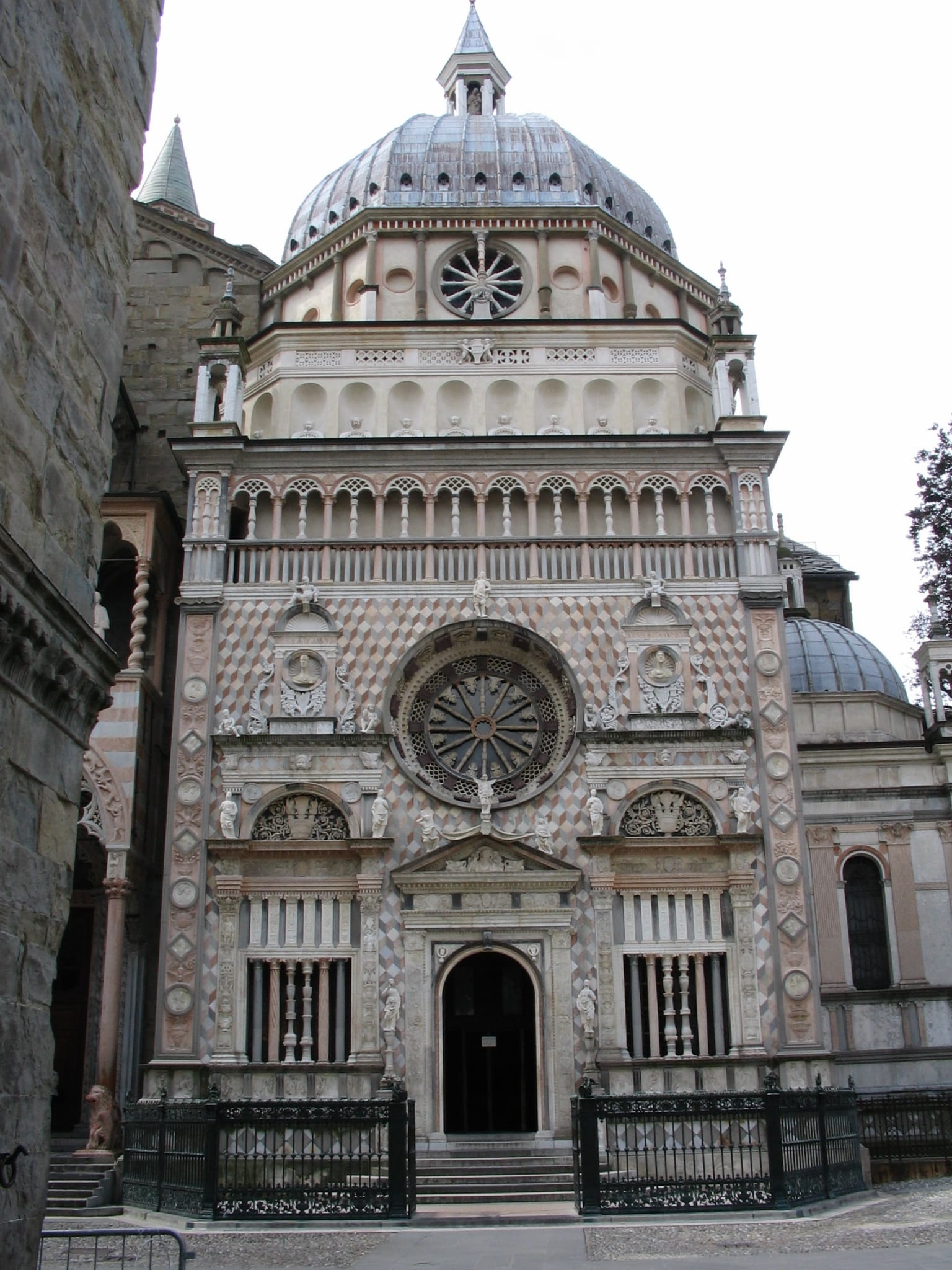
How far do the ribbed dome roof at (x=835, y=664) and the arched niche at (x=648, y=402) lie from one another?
27.8 ft

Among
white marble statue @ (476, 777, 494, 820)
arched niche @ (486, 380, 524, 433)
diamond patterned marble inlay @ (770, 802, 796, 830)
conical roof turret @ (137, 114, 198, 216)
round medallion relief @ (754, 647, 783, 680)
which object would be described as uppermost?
conical roof turret @ (137, 114, 198, 216)

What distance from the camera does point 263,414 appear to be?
29156mm

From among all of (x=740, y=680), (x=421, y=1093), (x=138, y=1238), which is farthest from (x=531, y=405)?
(x=138, y=1238)

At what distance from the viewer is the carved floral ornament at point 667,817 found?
24.1 meters

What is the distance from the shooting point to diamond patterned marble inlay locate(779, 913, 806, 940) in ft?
76.2

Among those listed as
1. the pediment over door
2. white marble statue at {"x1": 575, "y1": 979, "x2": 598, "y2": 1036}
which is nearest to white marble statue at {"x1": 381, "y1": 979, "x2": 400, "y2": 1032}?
the pediment over door

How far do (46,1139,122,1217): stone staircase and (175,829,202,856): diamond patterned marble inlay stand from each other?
530 centimetres

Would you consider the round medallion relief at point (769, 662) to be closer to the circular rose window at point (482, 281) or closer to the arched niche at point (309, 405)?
the arched niche at point (309, 405)

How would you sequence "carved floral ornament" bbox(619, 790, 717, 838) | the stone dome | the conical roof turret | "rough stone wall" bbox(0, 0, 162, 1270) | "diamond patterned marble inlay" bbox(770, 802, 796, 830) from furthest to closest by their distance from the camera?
1. the conical roof turret
2. the stone dome
3. "carved floral ornament" bbox(619, 790, 717, 838)
4. "diamond patterned marble inlay" bbox(770, 802, 796, 830)
5. "rough stone wall" bbox(0, 0, 162, 1270)

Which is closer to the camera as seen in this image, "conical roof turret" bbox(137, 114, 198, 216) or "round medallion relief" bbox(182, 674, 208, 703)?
"round medallion relief" bbox(182, 674, 208, 703)

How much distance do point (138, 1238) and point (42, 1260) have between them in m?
1.87

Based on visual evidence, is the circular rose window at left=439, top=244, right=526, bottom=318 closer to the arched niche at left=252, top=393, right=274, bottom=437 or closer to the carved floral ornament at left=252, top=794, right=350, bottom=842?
Result: the arched niche at left=252, top=393, right=274, bottom=437

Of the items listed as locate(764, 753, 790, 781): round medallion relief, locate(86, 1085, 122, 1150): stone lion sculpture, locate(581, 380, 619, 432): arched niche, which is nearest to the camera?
locate(86, 1085, 122, 1150): stone lion sculpture

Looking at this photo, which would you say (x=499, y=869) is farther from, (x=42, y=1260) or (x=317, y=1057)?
(x=42, y=1260)
